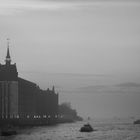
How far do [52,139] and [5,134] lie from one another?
18478 mm

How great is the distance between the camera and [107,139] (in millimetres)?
163625

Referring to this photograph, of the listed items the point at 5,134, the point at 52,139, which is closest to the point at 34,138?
the point at 52,139

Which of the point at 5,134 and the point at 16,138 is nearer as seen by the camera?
the point at 16,138

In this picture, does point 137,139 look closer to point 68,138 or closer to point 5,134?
point 68,138

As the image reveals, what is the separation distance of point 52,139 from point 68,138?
854cm

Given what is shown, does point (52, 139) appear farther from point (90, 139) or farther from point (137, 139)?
point (137, 139)

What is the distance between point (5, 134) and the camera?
17600cm

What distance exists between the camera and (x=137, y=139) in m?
164

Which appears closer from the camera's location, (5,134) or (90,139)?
(90,139)

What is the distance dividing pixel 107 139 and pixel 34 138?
18.6m

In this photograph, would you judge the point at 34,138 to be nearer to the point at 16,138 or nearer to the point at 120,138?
the point at 16,138

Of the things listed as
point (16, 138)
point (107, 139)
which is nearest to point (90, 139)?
point (107, 139)

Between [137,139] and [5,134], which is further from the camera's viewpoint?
[5,134]

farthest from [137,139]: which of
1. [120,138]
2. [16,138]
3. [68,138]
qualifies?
[16,138]
